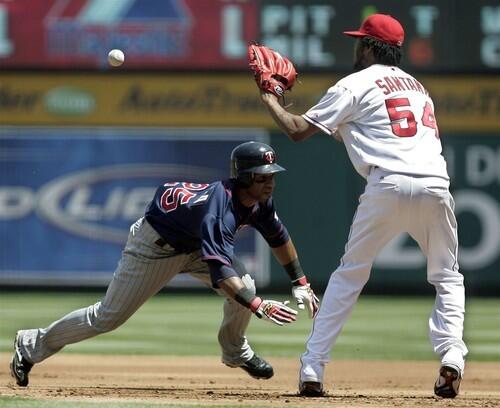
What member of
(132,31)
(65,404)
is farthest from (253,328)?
(65,404)

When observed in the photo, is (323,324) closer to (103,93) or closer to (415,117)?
(415,117)

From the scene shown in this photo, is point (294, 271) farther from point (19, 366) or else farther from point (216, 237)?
point (19, 366)

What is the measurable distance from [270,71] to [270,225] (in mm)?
742

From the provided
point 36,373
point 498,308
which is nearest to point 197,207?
point 36,373

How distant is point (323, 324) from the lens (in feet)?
18.9

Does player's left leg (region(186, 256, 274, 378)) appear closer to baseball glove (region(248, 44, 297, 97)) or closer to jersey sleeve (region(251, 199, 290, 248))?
jersey sleeve (region(251, 199, 290, 248))

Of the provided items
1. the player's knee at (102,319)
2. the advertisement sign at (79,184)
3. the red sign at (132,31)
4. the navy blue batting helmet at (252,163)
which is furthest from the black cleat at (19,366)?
the advertisement sign at (79,184)

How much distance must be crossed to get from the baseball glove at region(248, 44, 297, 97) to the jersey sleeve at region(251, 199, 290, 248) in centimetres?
54

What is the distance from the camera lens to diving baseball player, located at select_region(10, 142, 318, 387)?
5.58 metres

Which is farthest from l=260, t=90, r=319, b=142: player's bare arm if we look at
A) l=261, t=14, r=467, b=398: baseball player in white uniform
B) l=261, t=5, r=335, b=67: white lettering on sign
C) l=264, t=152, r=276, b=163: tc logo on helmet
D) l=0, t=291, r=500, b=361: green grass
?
l=261, t=5, r=335, b=67: white lettering on sign

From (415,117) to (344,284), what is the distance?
0.84m

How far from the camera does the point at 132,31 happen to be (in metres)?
14.5

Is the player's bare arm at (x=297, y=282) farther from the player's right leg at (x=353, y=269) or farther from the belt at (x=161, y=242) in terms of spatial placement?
the belt at (x=161, y=242)

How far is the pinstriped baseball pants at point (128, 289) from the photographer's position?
19.6ft
